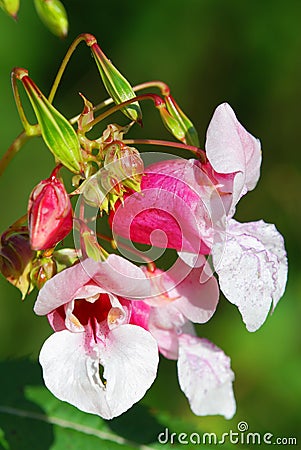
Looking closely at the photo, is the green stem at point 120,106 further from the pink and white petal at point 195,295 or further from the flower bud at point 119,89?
the pink and white petal at point 195,295

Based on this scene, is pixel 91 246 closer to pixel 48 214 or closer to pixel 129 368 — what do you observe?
pixel 48 214

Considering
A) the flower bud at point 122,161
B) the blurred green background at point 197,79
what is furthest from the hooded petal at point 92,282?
the blurred green background at point 197,79

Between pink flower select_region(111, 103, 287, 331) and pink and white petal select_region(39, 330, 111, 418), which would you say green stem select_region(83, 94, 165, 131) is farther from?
pink and white petal select_region(39, 330, 111, 418)

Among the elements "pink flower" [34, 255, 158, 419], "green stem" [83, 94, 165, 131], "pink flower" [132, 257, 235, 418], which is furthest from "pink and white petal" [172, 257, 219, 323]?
"green stem" [83, 94, 165, 131]

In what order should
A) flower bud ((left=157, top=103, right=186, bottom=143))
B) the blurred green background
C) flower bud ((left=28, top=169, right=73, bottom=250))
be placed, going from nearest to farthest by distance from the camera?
flower bud ((left=28, top=169, right=73, bottom=250)) → flower bud ((left=157, top=103, right=186, bottom=143)) → the blurred green background

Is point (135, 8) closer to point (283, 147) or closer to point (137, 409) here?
point (283, 147)

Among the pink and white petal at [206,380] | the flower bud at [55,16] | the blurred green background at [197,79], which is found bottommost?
the blurred green background at [197,79]
